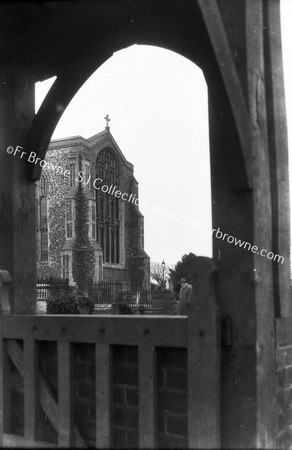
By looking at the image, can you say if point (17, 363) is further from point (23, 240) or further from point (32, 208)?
point (32, 208)

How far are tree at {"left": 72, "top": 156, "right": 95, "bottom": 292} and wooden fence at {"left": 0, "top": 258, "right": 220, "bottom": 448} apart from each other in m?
29.0

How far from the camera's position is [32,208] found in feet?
16.0

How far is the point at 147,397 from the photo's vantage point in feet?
11.4

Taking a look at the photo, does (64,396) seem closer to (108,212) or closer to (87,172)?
(87,172)

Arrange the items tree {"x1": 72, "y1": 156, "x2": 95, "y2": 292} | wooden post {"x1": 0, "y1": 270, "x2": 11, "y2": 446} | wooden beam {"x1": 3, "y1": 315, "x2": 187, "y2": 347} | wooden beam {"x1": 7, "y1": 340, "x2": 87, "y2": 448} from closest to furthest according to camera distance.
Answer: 1. wooden beam {"x1": 3, "y1": 315, "x2": 187, "y2": 347}
2. wooden beam {"x1": 7, "y1": 340, "x2": 87, "y2": 448}
3. wooden post {"x1": 0, "y1": 270, "x2": 11, "y2": 446}
4. tree {"x1": 72, "y1": 156, "x2": 95, "y2": 292}

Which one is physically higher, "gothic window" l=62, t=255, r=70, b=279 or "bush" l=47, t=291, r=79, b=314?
"gothic window" l=62, t=255, r=70, b=279

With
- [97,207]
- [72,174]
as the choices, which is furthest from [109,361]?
[97,207]

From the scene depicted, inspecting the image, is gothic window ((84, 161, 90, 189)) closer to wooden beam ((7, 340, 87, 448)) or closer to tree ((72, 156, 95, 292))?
tree ((72, 156, 95, 292))

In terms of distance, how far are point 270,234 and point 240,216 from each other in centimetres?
31

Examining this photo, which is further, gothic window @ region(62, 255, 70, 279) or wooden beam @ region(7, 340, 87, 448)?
gothic window @ region(62, 255, 70, 279)

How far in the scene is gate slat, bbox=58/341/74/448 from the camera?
12.6 ft

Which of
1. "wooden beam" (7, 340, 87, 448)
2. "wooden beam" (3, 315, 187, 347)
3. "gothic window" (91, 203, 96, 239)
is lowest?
"wooden beam" (7, 340, 87, 448)

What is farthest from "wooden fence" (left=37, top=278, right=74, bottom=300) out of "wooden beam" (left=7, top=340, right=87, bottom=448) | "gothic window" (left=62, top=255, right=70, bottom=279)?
"wooden beam" (left=7, top=340, right=87, bottom=448)

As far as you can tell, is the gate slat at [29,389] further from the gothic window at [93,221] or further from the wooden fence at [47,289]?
the gothic window at [93,221]
